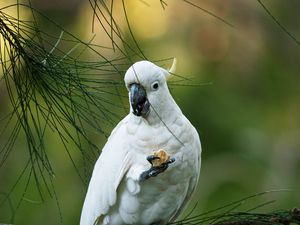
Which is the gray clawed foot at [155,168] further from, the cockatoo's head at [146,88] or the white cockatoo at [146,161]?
the cockatoo's head at [146,88]

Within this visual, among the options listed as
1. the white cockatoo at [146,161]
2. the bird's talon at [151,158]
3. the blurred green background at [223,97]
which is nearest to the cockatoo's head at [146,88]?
the white cockatoo at [146,161]

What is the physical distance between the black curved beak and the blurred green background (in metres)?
2.09

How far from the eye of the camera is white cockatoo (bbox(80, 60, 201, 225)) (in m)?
1.74

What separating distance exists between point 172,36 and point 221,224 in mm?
2954

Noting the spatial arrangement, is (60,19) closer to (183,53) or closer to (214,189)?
(183,53)

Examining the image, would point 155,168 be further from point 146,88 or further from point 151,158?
point 146,88

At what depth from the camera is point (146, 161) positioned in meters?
1.78

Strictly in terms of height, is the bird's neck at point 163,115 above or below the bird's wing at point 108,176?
above

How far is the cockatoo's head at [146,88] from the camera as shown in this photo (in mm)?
1724

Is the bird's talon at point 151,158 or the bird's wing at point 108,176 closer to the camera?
the bird's talon at point 151,158

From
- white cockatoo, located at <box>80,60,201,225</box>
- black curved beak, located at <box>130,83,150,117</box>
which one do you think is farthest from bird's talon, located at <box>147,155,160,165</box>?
black curved beak, located at <box>130,83,150,117</box>

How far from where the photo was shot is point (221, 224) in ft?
4.75

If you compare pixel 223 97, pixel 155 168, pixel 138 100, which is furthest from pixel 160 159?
pixel 223 97

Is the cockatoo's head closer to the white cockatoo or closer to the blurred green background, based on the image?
the white cockatoo
